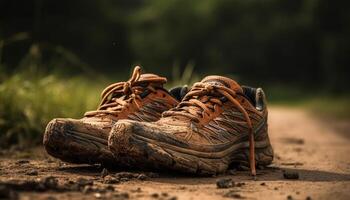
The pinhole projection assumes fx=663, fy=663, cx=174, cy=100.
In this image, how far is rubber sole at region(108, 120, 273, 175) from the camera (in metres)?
3.14

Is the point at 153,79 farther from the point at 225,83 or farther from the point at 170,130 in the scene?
the point at 170,130

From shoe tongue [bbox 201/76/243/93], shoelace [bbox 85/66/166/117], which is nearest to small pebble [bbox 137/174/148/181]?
shoelace [bbox 85/66/166/117]

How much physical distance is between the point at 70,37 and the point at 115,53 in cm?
177

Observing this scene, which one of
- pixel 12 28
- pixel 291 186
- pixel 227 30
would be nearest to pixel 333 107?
pixel 12 28

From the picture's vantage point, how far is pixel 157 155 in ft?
10.4

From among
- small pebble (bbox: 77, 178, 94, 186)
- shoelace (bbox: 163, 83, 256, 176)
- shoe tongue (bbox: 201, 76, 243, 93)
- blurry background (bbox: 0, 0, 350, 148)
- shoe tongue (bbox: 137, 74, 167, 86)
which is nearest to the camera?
small pebble (bbox: 77, 178, 94, 186)

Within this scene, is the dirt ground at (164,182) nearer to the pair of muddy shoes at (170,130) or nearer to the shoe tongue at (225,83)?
the pair of muddy shoes at (170,130)

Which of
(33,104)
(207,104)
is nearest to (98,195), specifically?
(207,104)

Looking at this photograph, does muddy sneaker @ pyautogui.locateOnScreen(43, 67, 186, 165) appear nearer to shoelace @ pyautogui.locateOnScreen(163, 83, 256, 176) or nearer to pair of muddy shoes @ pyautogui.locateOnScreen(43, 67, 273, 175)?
pair of muddy shoes @ pyautogui.locateOnScreen(43, 67, 273, 175)

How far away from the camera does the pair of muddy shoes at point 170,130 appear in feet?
10.5

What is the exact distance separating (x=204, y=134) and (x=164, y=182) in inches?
15.3

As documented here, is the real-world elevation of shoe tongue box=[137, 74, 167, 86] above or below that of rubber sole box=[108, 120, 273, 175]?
above

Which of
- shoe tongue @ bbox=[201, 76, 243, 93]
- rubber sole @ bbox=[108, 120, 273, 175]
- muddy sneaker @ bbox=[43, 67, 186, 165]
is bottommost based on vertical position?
rubber sole @ bbox=[108, 120, 273, 175]

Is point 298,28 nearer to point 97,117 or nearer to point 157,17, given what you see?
point 157,17
